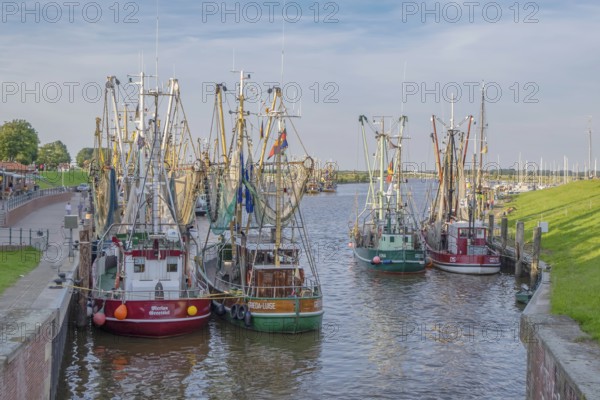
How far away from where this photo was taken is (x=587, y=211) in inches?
2781

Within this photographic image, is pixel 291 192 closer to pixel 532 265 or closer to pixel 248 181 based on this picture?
pixel 248 181

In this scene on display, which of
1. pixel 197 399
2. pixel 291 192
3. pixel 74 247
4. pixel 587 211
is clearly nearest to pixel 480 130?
pixel 587 211

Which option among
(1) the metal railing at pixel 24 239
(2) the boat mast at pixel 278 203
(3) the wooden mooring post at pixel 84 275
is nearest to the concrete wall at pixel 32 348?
(3) the wooden mooring post at pixel 84 275

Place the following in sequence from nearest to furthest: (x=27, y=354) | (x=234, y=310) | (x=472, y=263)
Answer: (x=27, y=354)
(x=234, y=310)
(x=472, y=263)

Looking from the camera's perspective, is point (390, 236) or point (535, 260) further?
point (390, 236)

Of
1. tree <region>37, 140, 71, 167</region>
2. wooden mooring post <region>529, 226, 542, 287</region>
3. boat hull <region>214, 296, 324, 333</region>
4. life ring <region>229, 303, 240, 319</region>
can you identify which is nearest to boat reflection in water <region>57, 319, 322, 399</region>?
boat hull <region>214, 296, 324, 333</region>

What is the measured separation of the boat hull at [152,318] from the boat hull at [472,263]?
1061 inches

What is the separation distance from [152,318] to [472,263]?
29.2 m

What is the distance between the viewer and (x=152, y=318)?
109 ft

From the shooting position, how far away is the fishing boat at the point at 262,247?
3469 centimetres

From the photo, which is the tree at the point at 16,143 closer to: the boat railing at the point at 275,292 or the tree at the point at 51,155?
the tree at the point at 51,155

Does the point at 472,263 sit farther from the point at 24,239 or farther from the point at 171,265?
the point at 24,239

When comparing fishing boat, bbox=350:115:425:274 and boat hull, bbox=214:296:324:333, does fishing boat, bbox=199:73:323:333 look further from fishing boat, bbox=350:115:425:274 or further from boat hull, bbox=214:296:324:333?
fishing boat, bbox=350:115:425:274

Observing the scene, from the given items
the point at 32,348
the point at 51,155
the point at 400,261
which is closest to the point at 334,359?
the point at 32,348
